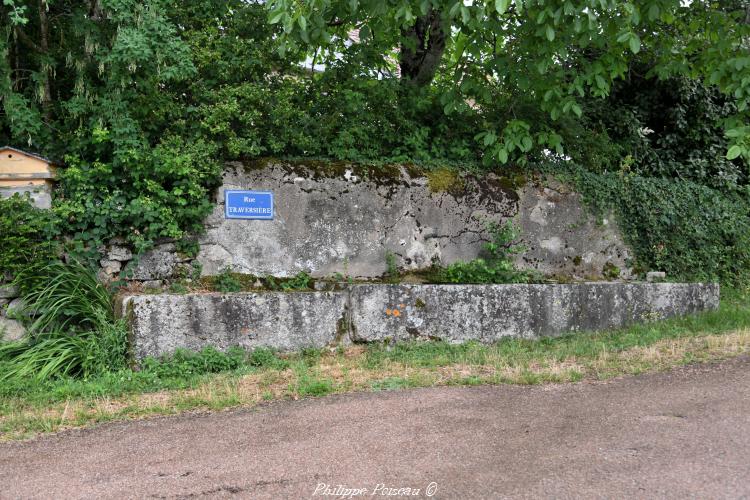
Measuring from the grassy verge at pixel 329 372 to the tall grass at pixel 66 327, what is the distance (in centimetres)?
28

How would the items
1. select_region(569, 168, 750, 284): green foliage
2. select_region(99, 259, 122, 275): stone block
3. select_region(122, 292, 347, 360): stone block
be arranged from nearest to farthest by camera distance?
select_region(122, 292, 347, 360): stone block
select_region(99, 259, 122, 275): stone block
select_region(569, 168, 750, 284): green foliage

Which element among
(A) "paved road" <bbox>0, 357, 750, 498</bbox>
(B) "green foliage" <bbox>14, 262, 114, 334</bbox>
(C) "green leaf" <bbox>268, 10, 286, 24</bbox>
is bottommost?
(A) "paved road" <bbox>0, 357, 750, 498</bbox>

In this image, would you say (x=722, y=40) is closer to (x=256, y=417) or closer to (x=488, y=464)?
(x=488, y=464)

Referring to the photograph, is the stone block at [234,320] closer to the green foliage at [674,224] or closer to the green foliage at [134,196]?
the green foliage at [134,196]

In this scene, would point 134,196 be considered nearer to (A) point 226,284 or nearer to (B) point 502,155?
(A) point 226,284

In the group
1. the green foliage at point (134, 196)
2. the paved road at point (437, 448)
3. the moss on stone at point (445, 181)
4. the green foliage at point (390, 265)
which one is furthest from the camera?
the moss on stone at point (445, 181)

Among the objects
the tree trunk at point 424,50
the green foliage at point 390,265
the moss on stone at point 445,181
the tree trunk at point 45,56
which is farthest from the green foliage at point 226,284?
the tree trunk at point 424,50

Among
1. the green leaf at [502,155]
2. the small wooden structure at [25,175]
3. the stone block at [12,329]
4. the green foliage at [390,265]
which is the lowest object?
the stone block at [12,329]

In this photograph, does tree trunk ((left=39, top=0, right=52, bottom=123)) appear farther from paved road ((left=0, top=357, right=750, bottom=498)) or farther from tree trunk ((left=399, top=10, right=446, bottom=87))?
tree trunk ((left=399, top=10, right=446, bottom=87))

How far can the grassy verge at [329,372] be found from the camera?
15.7 feet

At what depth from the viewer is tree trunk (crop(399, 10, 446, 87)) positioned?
8.23 meters

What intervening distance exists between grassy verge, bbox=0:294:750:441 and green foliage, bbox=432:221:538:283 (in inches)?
32.0

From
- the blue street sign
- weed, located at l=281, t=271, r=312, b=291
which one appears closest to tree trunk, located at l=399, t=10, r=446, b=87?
the blue street sign

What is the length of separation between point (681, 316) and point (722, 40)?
3363 mm
